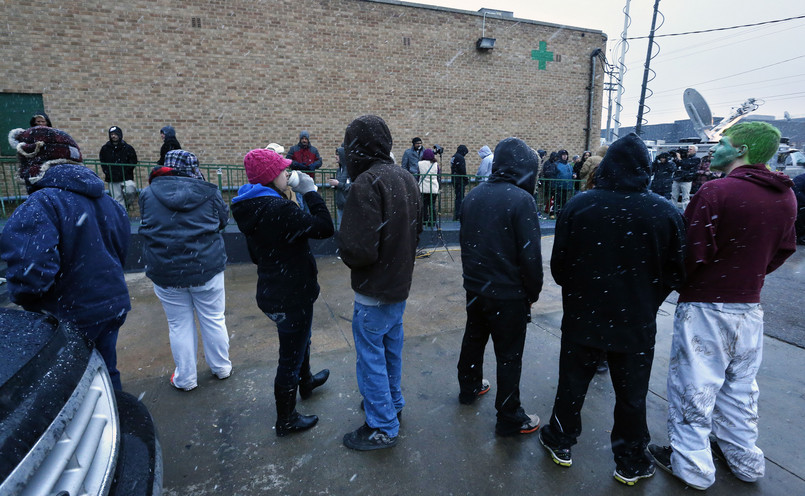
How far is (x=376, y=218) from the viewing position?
236 centimetres

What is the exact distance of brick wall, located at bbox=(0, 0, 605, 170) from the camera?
8930 millimetres

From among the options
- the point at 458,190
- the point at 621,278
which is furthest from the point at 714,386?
the point at 458,190

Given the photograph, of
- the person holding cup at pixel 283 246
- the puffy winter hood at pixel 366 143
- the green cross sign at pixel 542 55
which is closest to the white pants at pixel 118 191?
the person holding cup at pixel 283 246

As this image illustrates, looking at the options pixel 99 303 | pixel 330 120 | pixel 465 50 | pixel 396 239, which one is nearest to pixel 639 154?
pixel 396 239

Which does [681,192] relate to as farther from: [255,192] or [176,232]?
[176,232]

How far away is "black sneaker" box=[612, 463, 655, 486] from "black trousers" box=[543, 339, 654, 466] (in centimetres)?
3

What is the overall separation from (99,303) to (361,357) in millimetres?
1468

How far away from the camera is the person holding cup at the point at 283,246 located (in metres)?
2.49

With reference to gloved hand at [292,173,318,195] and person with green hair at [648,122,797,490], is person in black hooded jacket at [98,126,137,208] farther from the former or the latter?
Answer: person with green hair at [648,122,797,490]

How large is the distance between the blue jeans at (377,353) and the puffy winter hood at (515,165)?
0.99 metres

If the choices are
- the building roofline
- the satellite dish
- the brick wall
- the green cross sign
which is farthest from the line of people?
the satellite dish

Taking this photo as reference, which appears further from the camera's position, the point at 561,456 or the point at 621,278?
the point at 561,456

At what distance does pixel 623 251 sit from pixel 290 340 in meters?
1.92

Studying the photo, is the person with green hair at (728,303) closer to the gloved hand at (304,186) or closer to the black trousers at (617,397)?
the black trousers at (617,397)
